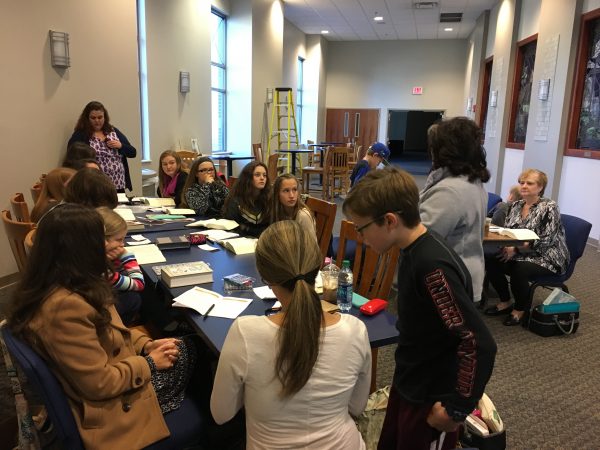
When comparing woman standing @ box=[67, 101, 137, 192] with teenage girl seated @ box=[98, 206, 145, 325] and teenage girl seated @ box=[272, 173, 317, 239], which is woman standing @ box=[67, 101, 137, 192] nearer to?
teenage girl seated @ box=[272, 173, 317, 239]

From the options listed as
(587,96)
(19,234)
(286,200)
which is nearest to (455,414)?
(286,200)

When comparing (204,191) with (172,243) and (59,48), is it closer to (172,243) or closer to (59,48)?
(172,243)

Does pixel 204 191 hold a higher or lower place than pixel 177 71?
lower

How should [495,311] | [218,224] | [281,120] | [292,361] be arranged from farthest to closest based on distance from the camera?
[281,120] → [495,311] → [218,224] → [292,361]

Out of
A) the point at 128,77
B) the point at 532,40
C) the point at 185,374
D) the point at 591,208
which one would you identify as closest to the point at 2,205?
the point at 128,77

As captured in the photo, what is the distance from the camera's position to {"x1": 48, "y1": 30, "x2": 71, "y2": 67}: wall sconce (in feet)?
13.0

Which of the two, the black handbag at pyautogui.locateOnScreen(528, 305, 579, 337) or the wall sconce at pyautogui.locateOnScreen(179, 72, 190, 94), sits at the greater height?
the wall sconce at pyautogui.locateOnScreen(179, 72, 190, 94)

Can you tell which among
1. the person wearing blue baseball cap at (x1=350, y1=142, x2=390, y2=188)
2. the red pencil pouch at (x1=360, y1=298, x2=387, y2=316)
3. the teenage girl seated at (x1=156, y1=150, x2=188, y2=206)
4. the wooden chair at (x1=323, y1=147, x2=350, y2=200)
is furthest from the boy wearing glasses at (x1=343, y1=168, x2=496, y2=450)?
the wooden chair at (x1=323, y1=147, x2=350, y2=200)

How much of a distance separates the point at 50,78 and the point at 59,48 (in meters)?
0.27

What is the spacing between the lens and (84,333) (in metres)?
1.19

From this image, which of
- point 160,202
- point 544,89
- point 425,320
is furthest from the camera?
point 544,89

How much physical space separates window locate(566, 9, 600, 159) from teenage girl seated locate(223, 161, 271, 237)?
4142 millimetres

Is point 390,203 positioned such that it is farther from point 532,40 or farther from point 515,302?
point 532,40

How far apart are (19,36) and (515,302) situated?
4326mm
